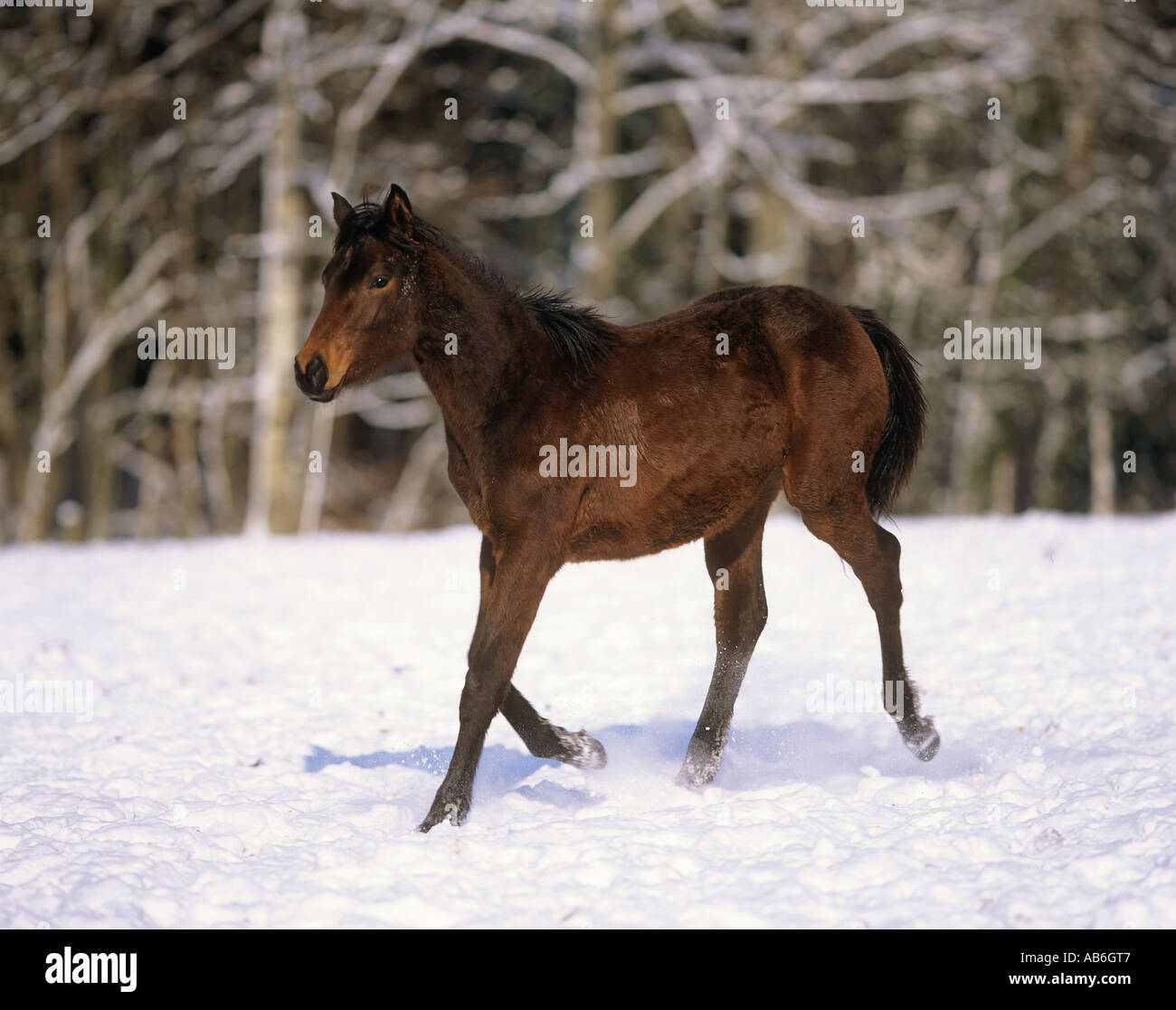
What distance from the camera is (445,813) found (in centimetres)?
543

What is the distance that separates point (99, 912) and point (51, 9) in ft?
65.6

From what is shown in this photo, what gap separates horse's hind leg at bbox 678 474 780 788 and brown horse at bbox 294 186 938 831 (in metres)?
0.01

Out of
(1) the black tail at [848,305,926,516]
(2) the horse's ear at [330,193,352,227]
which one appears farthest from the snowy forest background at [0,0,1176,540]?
(2) the horse's ear at [330,193,352,227]

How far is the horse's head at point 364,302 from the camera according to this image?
17.6 feet

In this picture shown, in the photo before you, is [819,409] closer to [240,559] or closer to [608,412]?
[608,412]

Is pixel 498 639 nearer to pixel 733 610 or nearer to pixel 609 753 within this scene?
pixel 609 753

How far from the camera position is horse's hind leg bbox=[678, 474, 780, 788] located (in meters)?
6.46

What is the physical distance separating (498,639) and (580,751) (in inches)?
39.7

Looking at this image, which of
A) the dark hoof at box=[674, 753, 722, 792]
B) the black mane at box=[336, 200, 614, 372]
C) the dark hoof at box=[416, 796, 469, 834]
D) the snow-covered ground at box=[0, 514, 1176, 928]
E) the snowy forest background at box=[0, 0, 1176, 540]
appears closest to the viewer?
the snow-covered ground at box=[0, 514, 1176, 928]

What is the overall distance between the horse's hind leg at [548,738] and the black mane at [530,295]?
174 centimetres

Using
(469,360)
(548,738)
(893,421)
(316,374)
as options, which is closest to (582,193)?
(893,421)

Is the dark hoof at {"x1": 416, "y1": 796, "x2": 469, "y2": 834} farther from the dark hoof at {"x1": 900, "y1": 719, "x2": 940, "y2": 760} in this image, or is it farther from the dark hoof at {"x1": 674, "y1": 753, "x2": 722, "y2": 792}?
the dark hoof at {"x1": 900, "y1": 719, "x2": 940, "y2": 760}

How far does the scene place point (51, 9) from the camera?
20.4 m
